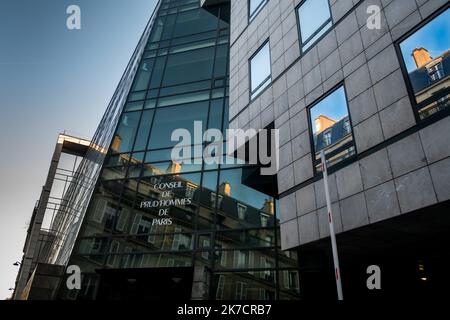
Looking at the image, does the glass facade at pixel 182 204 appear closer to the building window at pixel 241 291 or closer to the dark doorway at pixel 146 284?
the building window at pixel 241 291

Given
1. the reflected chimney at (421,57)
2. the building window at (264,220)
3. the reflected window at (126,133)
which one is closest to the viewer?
the reflected chimney at (421,57)

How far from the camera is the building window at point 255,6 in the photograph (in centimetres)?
1667

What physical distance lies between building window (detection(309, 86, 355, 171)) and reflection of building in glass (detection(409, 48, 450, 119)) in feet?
6.86

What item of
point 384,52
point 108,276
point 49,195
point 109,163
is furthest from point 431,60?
point 49,195

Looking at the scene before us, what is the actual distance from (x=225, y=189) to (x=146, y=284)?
17.0 ft

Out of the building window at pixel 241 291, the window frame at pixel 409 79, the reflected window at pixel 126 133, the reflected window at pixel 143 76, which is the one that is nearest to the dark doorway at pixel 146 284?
the building window at pixel 241 291

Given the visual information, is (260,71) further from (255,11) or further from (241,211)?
(241,211)

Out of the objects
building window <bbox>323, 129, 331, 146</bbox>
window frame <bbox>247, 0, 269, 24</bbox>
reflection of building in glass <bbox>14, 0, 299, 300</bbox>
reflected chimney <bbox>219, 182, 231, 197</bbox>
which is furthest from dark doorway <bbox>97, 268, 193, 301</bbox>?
window frame <bbox>247, 0, 269, 24</bbox>

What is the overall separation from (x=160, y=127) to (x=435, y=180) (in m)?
14.0

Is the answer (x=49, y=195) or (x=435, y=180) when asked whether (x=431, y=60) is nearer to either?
(x=435, y=180)

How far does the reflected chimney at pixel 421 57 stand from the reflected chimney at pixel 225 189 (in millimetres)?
8947

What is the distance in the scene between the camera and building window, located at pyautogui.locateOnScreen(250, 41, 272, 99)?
569 inches

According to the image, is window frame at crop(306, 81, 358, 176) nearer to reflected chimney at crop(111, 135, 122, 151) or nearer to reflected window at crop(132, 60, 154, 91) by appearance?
reflected chimney at crop(111, 135, 122, 151)

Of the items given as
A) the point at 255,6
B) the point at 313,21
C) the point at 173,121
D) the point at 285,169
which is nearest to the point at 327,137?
the point at 285,169
